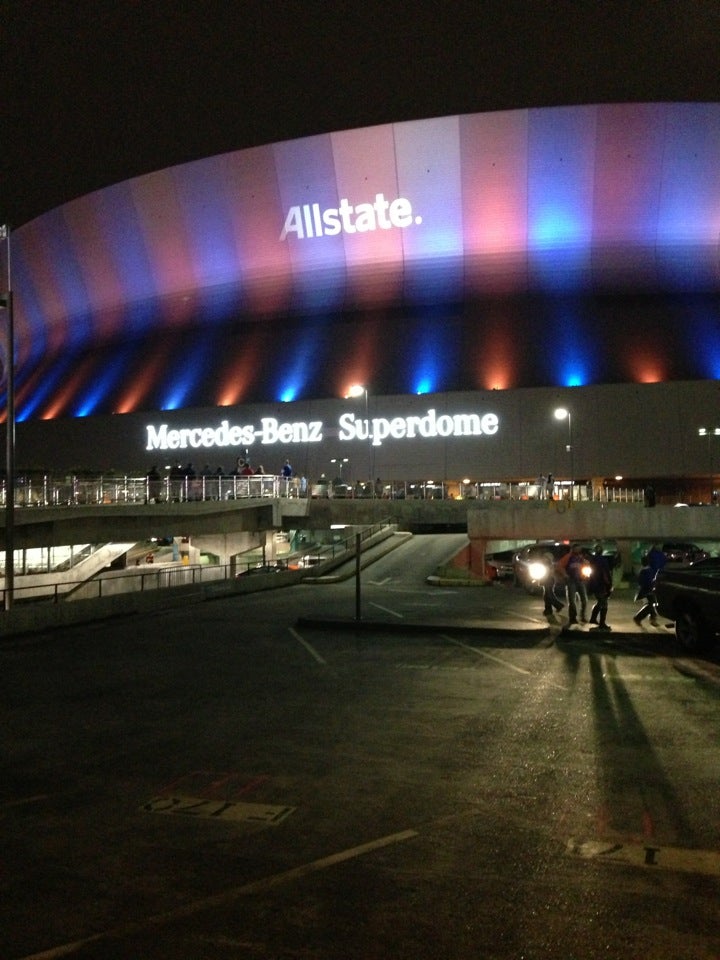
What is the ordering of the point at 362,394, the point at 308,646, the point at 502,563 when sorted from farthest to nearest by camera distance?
the point at 362,394
the point at 502,563
the point at 308,646

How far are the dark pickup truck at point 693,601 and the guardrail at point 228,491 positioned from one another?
1557 centimetres

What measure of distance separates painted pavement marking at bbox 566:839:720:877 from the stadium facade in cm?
3371

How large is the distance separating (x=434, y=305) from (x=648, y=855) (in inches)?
1566

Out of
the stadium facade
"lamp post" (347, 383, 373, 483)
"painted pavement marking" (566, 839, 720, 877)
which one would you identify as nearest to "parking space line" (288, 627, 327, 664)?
"painted pavement marking" (566, 839, 720, 877)

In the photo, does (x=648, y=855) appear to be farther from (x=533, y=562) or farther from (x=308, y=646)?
(x=533, y=562)

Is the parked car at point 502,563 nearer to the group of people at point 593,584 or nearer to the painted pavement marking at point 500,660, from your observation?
the group of people at point 593,584

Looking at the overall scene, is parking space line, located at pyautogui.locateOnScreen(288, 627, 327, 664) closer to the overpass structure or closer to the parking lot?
the parking lot

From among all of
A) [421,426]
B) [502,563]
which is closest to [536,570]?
[502,563]

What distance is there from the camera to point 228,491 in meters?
30.3

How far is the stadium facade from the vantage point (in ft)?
129

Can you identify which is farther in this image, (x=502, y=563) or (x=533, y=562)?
(x=502, y=563)

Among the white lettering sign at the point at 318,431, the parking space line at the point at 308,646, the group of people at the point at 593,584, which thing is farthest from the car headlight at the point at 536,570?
the white lettering sign at the point at 318,431

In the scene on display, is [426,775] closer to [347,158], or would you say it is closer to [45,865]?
[45,865]

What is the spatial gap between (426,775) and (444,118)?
39.7 metres
